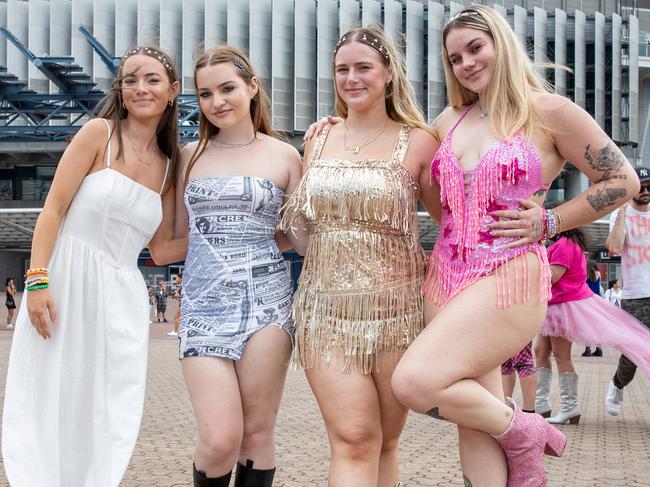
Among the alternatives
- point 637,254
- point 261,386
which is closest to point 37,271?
point 261,386

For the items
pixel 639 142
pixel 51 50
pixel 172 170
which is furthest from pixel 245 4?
pixel 172 170

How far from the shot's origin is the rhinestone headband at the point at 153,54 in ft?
13.5

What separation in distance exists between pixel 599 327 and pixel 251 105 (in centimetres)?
451

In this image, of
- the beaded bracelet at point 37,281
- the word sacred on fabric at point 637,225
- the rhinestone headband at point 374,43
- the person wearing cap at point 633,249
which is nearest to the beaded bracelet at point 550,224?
the rhinestone headband at point 374,43

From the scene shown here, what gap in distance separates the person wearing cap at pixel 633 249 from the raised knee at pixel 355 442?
4943 millimetres

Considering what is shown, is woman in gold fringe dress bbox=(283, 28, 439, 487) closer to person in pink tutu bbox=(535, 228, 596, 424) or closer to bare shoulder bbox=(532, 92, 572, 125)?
bare shoulder bbox=(532, 92, 572, 125)

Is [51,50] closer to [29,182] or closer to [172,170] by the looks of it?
[29,182]

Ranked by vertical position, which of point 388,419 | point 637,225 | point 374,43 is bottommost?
point 388,419

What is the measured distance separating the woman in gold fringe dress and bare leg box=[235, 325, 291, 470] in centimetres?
14

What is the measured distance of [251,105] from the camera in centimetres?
422

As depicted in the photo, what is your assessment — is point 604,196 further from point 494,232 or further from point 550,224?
point 494,232

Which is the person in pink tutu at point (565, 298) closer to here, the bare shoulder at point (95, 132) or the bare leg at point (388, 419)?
the bare leg at point (388, 419)

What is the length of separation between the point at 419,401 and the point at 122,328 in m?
1.39

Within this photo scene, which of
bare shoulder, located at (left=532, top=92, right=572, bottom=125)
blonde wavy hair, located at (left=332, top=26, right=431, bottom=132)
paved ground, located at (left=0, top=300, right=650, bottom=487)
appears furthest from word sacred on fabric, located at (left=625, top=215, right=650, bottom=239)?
bare shoulder, located at (left=532, top=92, right=572, bottom=125)
